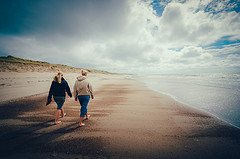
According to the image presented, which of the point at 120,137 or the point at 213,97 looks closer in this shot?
the point at 120,137

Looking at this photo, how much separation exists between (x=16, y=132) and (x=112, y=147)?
411cm

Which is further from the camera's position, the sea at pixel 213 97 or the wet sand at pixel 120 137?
the sea at pixel 213 97

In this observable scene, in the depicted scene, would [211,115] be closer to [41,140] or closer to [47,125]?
[41,140]

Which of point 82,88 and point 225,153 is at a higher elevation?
point 82,88

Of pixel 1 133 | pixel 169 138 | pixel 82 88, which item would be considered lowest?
pixel 1 133

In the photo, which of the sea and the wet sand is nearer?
the wet sand

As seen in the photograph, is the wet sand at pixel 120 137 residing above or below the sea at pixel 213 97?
below

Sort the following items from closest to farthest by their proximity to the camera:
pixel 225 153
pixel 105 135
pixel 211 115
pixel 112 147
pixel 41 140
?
1. pixel 225 153
2. pixel 112 147
3. pixel 41 140
4. pixel 105 135
5. pixel 211 115

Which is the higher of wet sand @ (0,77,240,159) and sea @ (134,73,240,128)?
sea @ (134,73,240,128)

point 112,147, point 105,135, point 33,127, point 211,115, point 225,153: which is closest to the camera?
point 225,153

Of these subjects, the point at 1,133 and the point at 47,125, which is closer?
the point at 1,133

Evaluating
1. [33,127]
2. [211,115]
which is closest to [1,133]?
[33,127]

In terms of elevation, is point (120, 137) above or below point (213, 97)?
below

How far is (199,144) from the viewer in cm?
303
